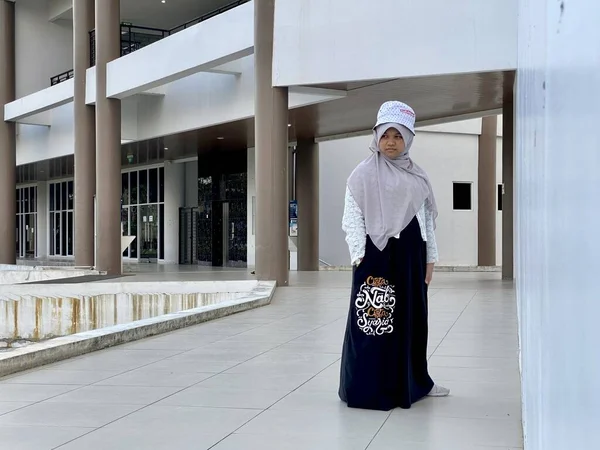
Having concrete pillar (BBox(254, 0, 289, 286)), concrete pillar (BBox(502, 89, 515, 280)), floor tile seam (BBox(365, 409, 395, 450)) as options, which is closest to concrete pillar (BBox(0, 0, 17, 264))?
concrete pillar (BBox(254, 0, 289, 286))

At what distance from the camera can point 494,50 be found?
13.5 m

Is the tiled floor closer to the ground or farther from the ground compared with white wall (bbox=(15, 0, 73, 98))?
closer to the ground

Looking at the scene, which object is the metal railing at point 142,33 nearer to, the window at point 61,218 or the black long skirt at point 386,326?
the window at point 61,218

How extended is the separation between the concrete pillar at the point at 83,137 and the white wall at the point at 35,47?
315 inches

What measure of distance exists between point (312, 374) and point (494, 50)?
918 centimetres

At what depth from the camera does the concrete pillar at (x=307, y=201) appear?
23.8 meters

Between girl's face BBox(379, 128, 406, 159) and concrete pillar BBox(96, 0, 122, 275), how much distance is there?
56.3ft

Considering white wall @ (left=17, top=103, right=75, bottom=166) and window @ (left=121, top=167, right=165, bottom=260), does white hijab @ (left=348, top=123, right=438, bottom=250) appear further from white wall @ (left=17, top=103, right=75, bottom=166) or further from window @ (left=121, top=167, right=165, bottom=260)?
window @ (left=121, top=167, right=165, bottom=260)

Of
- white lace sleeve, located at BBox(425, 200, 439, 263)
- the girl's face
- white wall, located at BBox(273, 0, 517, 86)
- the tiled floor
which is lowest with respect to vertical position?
the tiled floor

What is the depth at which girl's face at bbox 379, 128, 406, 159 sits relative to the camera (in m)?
4.92

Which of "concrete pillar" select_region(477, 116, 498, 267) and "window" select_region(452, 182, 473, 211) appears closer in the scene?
"concrete pillar" select_region(477, 116, 498, 267)

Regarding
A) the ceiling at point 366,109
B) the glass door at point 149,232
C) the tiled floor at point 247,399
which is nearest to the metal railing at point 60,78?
the ceiling at point 366,109

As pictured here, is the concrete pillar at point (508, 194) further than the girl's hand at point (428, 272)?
Yes

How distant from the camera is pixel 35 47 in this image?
3033 cm
